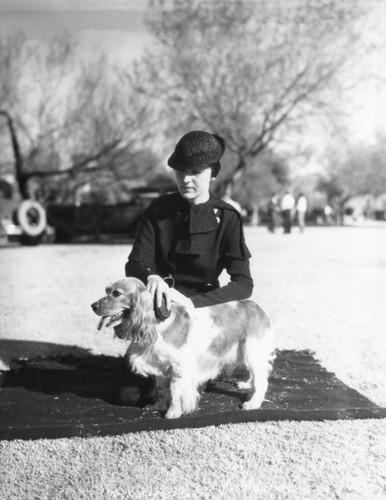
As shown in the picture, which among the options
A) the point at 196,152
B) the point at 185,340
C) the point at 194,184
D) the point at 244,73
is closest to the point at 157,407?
the point at 185,340

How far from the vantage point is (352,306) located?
6.54m

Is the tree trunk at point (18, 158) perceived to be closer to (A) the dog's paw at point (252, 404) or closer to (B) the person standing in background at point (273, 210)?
(A) the dog's paw at point (252, 404)

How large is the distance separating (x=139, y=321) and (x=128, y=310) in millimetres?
85

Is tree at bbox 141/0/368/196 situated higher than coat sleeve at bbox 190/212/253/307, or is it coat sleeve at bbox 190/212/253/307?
tree at bbox 141/0/368/196

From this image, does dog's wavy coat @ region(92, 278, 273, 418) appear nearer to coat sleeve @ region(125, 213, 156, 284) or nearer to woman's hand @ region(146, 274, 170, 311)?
woman's hand @ region(146, 274, 170, 311)

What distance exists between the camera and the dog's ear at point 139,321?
2656 mm

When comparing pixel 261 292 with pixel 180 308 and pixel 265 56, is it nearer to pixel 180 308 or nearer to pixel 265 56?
pixel 180 308

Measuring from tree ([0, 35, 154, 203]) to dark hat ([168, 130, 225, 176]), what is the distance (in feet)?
5.60

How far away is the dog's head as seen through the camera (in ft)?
8.55

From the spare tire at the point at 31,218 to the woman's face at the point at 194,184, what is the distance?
1254cm

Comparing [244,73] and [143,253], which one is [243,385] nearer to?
[143,253]

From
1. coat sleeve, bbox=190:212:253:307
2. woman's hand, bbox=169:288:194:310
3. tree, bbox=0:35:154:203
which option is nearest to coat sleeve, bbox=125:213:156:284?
woman's hand, bbox=169:288:194:310

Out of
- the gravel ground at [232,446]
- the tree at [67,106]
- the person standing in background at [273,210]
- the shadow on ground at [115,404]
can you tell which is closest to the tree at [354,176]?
the person standing in background at [273,210]

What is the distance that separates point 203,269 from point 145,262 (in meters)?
0.38
